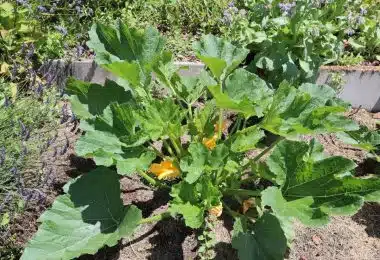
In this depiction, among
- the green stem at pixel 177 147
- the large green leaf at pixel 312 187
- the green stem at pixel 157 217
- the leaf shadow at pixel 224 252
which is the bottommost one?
the leaf shadow at pixel 224 252

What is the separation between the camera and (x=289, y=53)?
3.81 m

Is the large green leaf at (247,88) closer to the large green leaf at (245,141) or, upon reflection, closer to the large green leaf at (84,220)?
the large green leaf at (245,141)

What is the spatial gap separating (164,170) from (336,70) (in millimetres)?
1756

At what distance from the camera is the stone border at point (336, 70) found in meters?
4.00

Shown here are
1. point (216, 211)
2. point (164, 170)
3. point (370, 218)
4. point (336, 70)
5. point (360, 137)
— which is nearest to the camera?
point (216, 211)

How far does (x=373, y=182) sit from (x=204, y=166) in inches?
33.3

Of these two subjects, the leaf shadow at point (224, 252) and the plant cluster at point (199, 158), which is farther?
the leaf shadow at point (224, 252)

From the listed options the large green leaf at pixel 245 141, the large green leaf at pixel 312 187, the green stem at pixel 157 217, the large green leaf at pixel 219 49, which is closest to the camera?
the large green leaf at pixel 312 187

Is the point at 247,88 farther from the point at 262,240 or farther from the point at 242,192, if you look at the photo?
the point at 262,240

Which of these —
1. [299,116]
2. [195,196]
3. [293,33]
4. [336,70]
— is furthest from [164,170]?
[336,70]

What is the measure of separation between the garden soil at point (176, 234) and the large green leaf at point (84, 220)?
1.02 feet

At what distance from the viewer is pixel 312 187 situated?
276 centimetres

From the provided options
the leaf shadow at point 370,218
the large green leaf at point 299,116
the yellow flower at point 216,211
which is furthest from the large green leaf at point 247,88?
the leaf shadow at point 370,218

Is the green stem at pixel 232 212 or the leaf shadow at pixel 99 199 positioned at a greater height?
the leaf shadow at pixel 99 199
